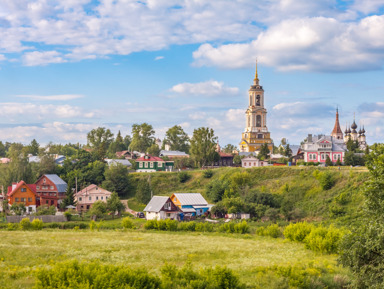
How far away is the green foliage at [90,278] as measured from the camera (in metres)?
18.5

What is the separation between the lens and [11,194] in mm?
67500

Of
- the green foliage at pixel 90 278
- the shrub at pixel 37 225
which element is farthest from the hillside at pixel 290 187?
the green foliage at pixel 90 278

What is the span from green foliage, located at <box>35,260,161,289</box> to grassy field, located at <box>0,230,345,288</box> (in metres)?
4.23

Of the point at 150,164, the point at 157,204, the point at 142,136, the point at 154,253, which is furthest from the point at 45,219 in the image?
the point at 142,136

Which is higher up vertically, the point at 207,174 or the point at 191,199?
the point at 207,174

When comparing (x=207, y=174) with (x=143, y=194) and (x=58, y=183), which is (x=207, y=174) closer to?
(x=143, y=194)

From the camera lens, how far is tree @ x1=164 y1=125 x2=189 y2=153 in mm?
127175

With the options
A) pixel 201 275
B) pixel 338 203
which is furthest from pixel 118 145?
pixel 201 275

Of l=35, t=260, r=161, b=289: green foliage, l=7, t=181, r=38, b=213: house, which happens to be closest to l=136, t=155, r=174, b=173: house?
l=7, t=181, r=38, b=213: house

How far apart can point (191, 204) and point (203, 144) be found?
24962mm

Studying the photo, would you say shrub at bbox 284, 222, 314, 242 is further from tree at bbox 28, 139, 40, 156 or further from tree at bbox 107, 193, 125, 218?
tree at bbox 28, 139, 40, 156

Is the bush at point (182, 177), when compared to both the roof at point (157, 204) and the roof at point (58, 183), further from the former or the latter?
the roof at point (58, 183)

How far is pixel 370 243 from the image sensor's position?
913 inches

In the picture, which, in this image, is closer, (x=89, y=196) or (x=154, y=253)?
(x=154, y=253)
